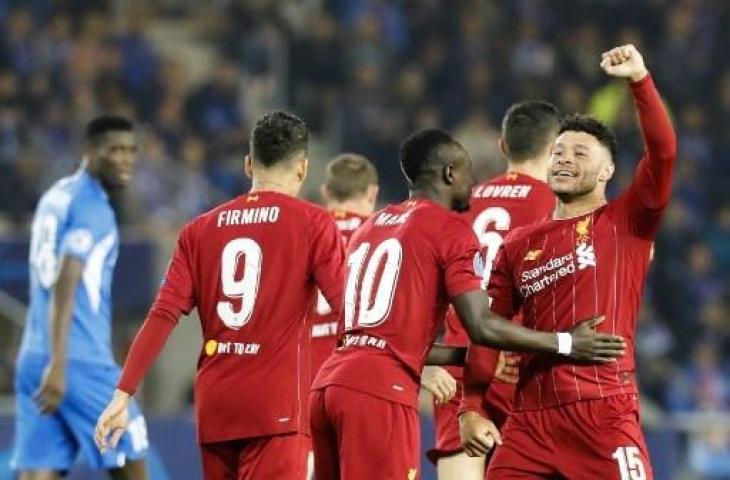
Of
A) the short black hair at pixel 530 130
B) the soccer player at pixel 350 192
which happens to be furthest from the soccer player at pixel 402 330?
the soccer player at pixel 350 192

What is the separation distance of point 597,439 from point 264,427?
1441 millimetres

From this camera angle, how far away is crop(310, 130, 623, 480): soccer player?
6980 millimetres

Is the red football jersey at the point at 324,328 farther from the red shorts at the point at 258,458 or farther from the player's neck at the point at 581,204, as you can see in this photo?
the player's neck at the point at 581,204

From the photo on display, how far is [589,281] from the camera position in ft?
23.3

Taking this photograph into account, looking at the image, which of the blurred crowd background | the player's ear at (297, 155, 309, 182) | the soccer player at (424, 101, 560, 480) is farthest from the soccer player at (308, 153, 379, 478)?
the blurred crowd background

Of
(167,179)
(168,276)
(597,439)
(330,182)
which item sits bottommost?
(597,439)

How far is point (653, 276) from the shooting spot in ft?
59.1

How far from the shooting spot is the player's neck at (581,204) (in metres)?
7.30

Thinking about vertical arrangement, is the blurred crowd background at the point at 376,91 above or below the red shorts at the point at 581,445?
above

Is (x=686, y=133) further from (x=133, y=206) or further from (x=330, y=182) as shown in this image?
(x=330, y=182)

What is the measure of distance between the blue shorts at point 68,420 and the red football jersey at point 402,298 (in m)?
2.54

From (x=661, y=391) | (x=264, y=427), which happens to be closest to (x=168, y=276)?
(x=264, y=427)

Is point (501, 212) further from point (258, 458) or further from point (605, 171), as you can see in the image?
point (258, 458)

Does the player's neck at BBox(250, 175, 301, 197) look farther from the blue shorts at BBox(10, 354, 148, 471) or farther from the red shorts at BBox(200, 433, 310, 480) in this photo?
the blue shorts at BBox(10, 354, 148, 471)
